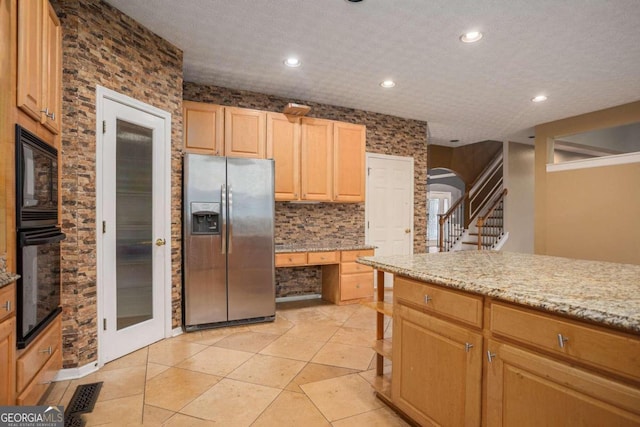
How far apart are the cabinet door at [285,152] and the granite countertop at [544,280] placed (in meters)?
2.16

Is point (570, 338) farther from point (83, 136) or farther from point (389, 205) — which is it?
point (389, 205)

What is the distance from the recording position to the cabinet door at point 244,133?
12.5 ft

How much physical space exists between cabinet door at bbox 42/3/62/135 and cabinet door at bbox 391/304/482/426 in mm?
2364

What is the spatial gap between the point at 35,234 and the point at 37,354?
63cm

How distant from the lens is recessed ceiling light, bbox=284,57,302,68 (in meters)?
3.48

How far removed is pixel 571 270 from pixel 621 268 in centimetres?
35

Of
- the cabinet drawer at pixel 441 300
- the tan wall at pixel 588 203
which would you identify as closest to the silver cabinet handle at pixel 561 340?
the cabinet drawer at pixel 441 300

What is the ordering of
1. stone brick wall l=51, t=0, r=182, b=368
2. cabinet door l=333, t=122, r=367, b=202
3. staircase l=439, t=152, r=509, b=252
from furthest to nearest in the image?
staircase l=439, t=152, r=509, b=252, cabinet door l=333, t=122, r=367, b=202, stone brick wall l=51, t=0, r=182, b=368

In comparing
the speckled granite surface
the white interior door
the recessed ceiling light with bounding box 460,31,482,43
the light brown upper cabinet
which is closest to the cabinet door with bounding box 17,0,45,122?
the light brown upper cabinet

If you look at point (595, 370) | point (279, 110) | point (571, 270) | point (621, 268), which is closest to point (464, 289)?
point (595, 370)

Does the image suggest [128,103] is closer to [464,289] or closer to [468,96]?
[464,289]

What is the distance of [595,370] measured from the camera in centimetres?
108

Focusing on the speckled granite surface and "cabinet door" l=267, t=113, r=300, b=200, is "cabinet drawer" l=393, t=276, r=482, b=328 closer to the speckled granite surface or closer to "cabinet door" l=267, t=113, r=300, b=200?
the speckled granite surface

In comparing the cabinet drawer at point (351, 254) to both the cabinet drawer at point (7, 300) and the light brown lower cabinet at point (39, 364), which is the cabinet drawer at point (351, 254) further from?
the cabinet drawer at point (7, 300)
